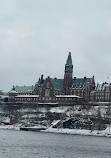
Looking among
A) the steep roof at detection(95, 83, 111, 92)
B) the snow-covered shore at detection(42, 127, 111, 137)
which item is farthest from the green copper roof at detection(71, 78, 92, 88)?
the snow-covered shore at detection(42, 127, 111, 137)

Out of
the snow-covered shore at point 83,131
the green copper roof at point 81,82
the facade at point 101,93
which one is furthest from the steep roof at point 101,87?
the snow-covered shore at point 83,131

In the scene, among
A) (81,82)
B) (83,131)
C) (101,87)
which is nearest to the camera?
(83,131)

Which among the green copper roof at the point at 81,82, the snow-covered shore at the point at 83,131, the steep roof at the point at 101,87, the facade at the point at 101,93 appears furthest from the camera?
the green copper roof at the point at 81,82

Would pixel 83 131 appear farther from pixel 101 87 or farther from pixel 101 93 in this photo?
pixel 101 87

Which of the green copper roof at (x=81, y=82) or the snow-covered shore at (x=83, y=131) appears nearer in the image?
the snow-covered shore at (x=83, y=131)

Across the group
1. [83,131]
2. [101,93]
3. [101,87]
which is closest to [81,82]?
[101,87]

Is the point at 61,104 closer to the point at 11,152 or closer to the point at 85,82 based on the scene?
the point at 85,82

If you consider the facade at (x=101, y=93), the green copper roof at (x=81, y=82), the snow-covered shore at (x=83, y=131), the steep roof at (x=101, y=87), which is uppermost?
the green copper roof at (x=81, y=82)

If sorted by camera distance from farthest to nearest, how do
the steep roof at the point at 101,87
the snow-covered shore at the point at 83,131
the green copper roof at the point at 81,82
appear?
the green copper roof at the point at 81,82 < the steep roof at the point at 101,87 < the snow-covered shore at the point at 83,131

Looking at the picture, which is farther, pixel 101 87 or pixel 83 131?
pixel 101 87

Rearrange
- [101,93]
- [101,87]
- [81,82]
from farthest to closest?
[81,82] < [101,87] < [101,93]

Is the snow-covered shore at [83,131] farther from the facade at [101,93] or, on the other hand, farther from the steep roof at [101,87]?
the steep roof at [101,87]

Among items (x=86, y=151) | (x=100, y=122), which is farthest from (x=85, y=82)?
(x=86, y=151)

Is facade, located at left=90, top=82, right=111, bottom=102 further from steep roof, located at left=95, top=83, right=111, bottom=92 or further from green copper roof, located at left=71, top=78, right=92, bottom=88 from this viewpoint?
green copper roof, located at left=71, top=78, right=92, bottom=88
